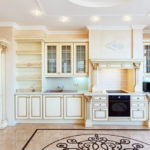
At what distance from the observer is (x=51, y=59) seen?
188 inches

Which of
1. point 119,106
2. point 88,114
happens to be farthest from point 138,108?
point 88,114

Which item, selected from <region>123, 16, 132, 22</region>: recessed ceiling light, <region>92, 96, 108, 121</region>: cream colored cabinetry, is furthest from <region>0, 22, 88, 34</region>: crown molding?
<region>92, 96, 108, 121</region>: cream colored cabinetry

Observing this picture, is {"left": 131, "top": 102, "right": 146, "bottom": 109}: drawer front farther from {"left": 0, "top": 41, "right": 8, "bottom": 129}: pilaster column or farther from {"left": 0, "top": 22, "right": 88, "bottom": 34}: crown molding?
{"left": 0, "top": 41, "right": 8, "bottom": 129}: pilaster column

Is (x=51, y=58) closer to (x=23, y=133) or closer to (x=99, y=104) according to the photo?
(x=99, y=104)

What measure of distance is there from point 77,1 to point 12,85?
2.79 m

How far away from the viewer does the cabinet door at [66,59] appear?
4734mm

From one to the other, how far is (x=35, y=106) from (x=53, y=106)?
0.50 metres

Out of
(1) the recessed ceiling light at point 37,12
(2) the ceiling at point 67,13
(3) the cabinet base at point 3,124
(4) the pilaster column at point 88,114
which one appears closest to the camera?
(2) the ceiling at point 67,13

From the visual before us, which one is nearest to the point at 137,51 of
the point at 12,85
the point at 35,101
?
the point at 35,101

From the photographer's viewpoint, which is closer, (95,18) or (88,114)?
(95,18)

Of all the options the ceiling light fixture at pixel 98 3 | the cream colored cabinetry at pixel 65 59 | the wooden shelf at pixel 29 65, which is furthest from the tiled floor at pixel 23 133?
the ceiling light fixture at pixel 98 3

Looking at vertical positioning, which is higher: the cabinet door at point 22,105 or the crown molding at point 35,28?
the crown molding at point 35,28

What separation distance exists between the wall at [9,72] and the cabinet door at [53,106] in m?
0.93

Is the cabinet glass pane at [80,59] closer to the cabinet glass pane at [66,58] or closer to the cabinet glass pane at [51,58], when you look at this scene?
the cabinet glass pane at [66,58]
